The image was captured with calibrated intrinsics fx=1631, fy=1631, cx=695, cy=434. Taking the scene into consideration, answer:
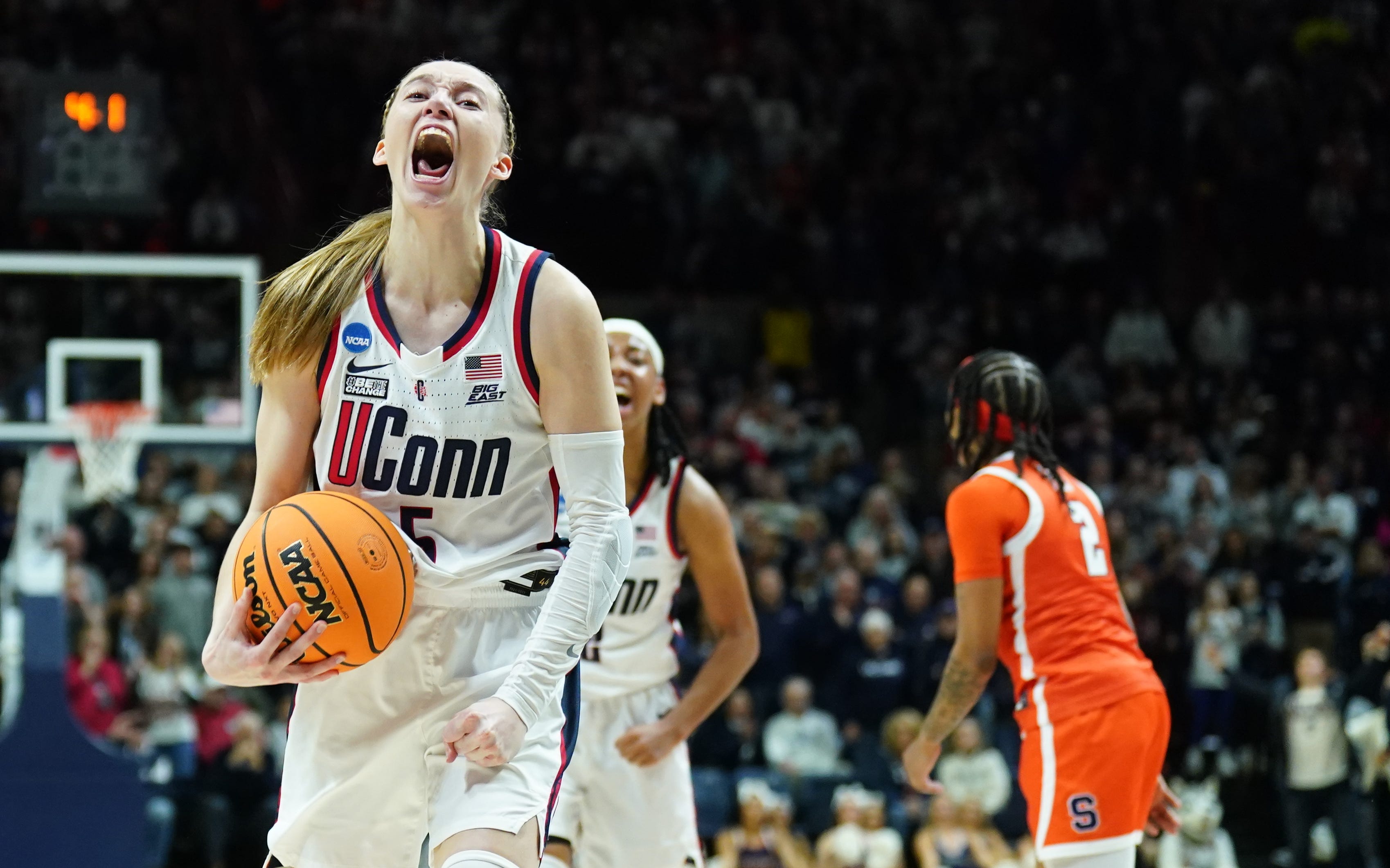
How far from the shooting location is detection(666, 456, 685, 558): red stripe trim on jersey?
16.0 feet

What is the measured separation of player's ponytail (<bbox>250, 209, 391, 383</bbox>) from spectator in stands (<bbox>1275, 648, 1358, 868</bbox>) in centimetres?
845

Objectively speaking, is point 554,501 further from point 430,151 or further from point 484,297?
point 430,151

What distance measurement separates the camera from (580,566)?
313 centimetres

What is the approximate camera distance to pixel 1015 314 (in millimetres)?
14602

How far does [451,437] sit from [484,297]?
0.96ft

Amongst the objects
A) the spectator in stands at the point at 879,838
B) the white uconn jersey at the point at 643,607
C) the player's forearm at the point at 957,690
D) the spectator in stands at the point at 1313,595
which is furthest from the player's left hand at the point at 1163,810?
the spectator in stands at the point at 1313,595

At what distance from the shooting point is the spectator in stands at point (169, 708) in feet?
32.2

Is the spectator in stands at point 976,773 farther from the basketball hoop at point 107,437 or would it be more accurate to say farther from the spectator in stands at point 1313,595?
the basketball hoop at point 107,437

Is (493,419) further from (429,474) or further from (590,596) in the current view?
(590,596)

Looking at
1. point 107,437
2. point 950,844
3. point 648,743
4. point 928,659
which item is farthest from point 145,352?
point 950,844

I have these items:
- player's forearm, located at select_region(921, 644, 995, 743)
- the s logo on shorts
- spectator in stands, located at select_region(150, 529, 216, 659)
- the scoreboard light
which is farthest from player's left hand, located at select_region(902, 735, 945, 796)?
spectator in stands, located at select_region(150, 529, 216, 659)

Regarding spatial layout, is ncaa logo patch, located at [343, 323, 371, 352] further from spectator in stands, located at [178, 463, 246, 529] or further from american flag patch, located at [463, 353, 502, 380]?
spectator in stands, located at [178, 463, 246, 529]

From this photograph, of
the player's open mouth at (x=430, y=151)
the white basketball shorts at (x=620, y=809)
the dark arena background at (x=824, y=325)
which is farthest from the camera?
the dark arena background at (x=824, y=325)

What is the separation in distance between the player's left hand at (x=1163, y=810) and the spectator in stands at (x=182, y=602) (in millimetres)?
7118
